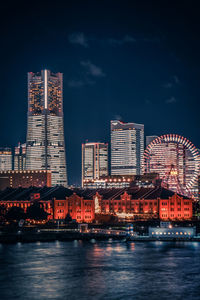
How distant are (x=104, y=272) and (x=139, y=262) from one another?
33.0 feet

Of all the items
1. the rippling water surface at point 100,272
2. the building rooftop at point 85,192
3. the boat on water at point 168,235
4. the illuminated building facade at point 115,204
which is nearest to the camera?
the rippling water surface at point 100,272

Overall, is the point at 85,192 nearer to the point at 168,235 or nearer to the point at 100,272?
the point at 168,235

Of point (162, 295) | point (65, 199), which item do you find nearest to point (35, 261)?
point (162, 295)

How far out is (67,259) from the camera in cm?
10156

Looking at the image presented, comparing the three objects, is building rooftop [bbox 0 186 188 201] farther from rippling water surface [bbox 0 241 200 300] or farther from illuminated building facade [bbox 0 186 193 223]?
rippling water surface [bbox 0 241 200 300]

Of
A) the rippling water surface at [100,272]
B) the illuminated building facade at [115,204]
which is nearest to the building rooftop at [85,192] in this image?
the illuminated building facade at [115,204]

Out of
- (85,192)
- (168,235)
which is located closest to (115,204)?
(85,192)

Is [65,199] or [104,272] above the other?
[65,199]

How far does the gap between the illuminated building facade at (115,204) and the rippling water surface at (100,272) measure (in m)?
50.3

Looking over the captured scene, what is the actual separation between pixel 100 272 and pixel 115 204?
308ft

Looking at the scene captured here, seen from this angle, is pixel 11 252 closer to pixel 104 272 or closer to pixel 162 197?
pixel 104 272

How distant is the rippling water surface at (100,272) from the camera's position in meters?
76.1

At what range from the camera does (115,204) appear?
602 feet

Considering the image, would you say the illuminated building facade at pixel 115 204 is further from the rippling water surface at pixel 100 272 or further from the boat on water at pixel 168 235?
the rippling water surface at pixel 100 272
